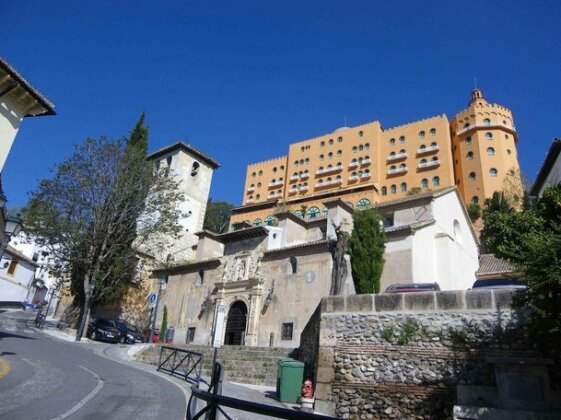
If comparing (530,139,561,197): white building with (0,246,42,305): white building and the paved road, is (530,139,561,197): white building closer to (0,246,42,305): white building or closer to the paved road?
the paved road

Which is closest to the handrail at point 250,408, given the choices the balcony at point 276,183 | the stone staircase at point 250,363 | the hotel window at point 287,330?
the stone staircase at point 250,363

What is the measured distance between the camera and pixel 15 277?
4688 centimetres

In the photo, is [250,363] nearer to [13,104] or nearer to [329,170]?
[13,104]

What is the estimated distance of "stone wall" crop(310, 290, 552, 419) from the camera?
10125mm

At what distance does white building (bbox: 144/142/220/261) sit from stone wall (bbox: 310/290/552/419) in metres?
32.3

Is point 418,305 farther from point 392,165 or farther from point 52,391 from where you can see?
point 392,165

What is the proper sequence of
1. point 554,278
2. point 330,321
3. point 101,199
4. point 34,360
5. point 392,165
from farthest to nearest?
point 392,165 → point 101,199 → point 330,321 → point 34,360 → point 554,278

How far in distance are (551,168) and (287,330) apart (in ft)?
64.0

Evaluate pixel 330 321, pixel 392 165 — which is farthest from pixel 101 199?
pixel 392 165

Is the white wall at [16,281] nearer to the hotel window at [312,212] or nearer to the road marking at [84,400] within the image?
the hotel window at [312,212]

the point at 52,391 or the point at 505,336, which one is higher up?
the point at 505,336

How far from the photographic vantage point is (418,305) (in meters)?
11.6

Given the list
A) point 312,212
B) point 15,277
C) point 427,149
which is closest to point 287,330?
point 312,212

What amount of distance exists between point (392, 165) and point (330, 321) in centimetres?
5327
